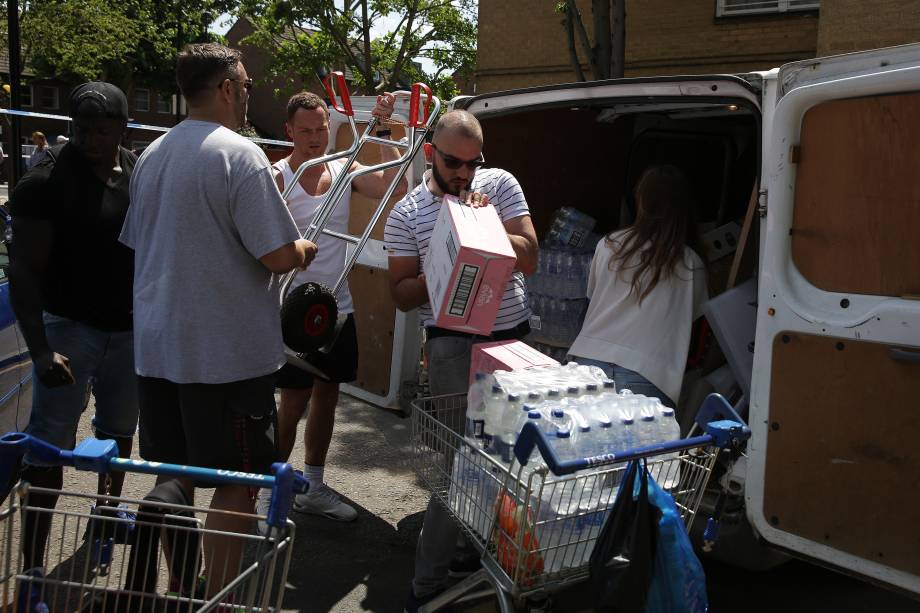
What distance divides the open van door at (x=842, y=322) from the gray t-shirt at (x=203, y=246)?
1.78 m

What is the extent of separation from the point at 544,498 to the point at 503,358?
1.99 ft

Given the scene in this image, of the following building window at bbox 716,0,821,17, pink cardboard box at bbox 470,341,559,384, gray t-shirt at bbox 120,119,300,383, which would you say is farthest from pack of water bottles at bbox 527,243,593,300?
building window at bbox 716,0,821,17

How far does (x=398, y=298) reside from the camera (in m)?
3.59

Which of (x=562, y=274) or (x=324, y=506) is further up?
(x=562, y=274)

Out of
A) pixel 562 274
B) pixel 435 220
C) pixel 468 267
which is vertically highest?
pixel 435 220

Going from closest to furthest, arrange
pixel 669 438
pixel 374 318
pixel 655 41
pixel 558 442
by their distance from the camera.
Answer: pixel 558 442 → pixel 669 438 → pixel 374 318 → pixel 655 41

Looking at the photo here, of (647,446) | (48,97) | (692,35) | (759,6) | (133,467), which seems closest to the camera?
(133,467)

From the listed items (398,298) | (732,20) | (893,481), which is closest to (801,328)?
(893,481)

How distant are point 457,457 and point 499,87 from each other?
13204 millimetres

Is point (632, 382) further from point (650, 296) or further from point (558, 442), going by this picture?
point (558, 442)

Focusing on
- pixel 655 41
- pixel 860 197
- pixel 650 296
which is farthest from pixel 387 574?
pixel 655 41

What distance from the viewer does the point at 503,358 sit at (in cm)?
295

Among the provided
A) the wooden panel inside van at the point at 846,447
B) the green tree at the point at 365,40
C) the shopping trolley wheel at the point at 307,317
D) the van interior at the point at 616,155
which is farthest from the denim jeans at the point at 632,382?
the green tree at the point at 365,40

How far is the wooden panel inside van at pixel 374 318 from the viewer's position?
5.01 metres
